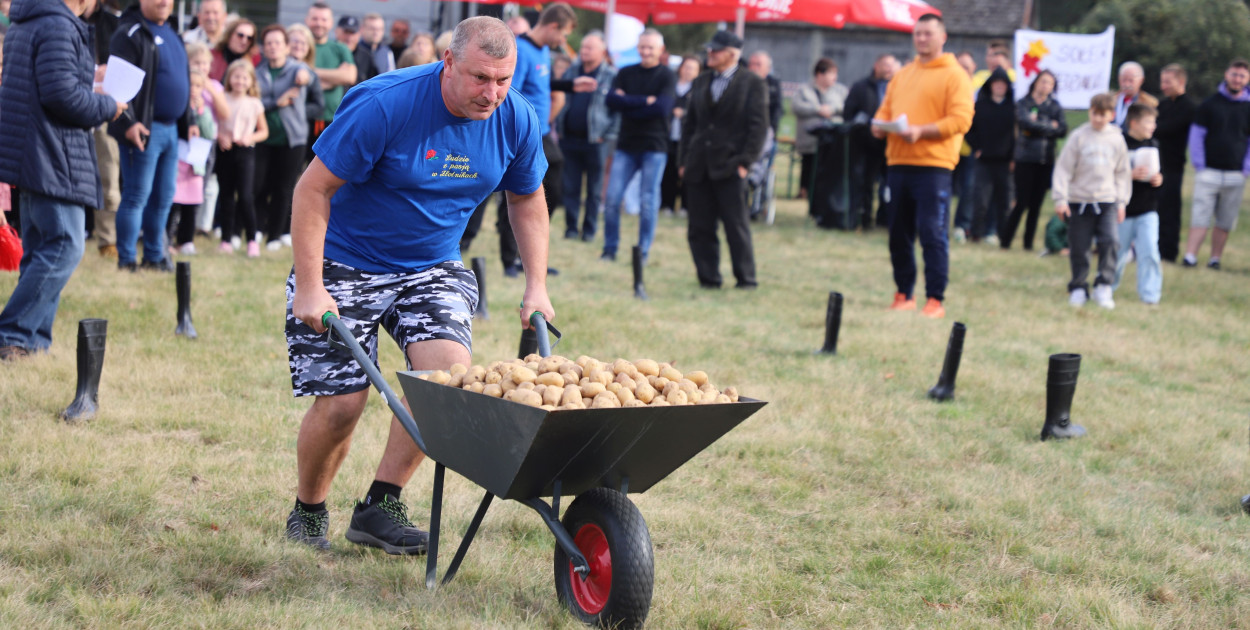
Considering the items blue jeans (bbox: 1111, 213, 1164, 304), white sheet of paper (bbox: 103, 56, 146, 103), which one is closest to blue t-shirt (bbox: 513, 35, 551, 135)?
white sheet of paper (bbox: 103, 56, 146, 103)

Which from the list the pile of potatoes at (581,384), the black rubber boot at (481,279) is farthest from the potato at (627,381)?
the black rubber boot at (481,279)

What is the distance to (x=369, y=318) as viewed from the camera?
390 centimetres

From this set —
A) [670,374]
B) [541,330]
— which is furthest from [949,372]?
[670,374]

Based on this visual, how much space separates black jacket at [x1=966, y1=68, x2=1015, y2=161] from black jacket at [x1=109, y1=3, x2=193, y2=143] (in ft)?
33.7

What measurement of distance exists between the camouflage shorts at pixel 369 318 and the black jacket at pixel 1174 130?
1219cm

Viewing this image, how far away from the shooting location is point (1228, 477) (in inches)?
224

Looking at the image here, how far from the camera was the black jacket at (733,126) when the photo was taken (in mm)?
10031

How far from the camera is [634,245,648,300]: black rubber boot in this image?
9.75 metres

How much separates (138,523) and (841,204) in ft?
42.7

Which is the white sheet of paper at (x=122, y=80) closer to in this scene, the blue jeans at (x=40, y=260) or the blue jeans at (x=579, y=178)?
the blue jeans at (x=40, y=260)

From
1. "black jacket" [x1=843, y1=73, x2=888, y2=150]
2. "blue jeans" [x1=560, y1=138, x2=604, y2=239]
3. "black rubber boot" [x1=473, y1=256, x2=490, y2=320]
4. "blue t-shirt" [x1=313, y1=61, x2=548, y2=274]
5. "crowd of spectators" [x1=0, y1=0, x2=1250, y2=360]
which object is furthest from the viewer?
"black jacket" [x1=843, y1=73, x2=888, y2=150]

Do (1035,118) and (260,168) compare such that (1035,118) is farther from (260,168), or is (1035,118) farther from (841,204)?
(260,168)

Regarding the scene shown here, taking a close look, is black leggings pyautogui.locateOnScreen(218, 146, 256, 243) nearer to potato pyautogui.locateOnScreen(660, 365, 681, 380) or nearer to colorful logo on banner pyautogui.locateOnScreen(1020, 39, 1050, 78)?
potato pyautogui.locateOnScreen(660, 365, 681, 380)

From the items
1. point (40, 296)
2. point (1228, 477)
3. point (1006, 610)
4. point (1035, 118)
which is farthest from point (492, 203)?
point (1006, 610)
